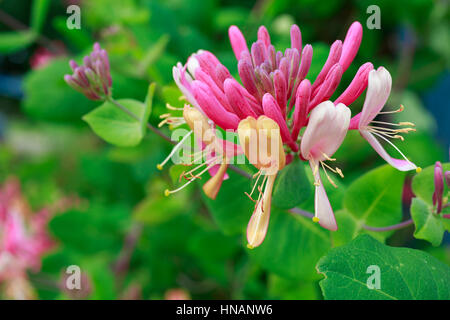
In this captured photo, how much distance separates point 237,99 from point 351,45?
6.0 inches

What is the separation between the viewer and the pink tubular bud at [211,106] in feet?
1.45

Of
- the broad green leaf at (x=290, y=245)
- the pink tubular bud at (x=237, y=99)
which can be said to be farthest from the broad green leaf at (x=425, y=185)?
the pink tubular bud at (x=237, y=99)

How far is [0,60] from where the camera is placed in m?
2.56

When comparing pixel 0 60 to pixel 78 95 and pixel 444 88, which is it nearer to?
pixel 78 95

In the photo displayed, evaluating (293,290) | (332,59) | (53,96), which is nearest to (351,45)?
(332,59)

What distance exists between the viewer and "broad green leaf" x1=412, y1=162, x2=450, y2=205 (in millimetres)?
523

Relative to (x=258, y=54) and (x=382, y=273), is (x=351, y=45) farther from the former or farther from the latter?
(x=382, y=273)

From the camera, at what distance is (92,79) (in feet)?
1.85

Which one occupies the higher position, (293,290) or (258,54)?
(258,54)

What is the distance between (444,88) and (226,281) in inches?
47.9

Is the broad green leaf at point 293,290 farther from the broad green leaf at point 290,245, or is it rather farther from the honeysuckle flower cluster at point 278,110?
the honeysuckle flower cluster at point 278,110

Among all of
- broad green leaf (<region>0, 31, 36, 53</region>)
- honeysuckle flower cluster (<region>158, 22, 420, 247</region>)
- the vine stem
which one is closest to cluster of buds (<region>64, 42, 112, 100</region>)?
the vine stem
